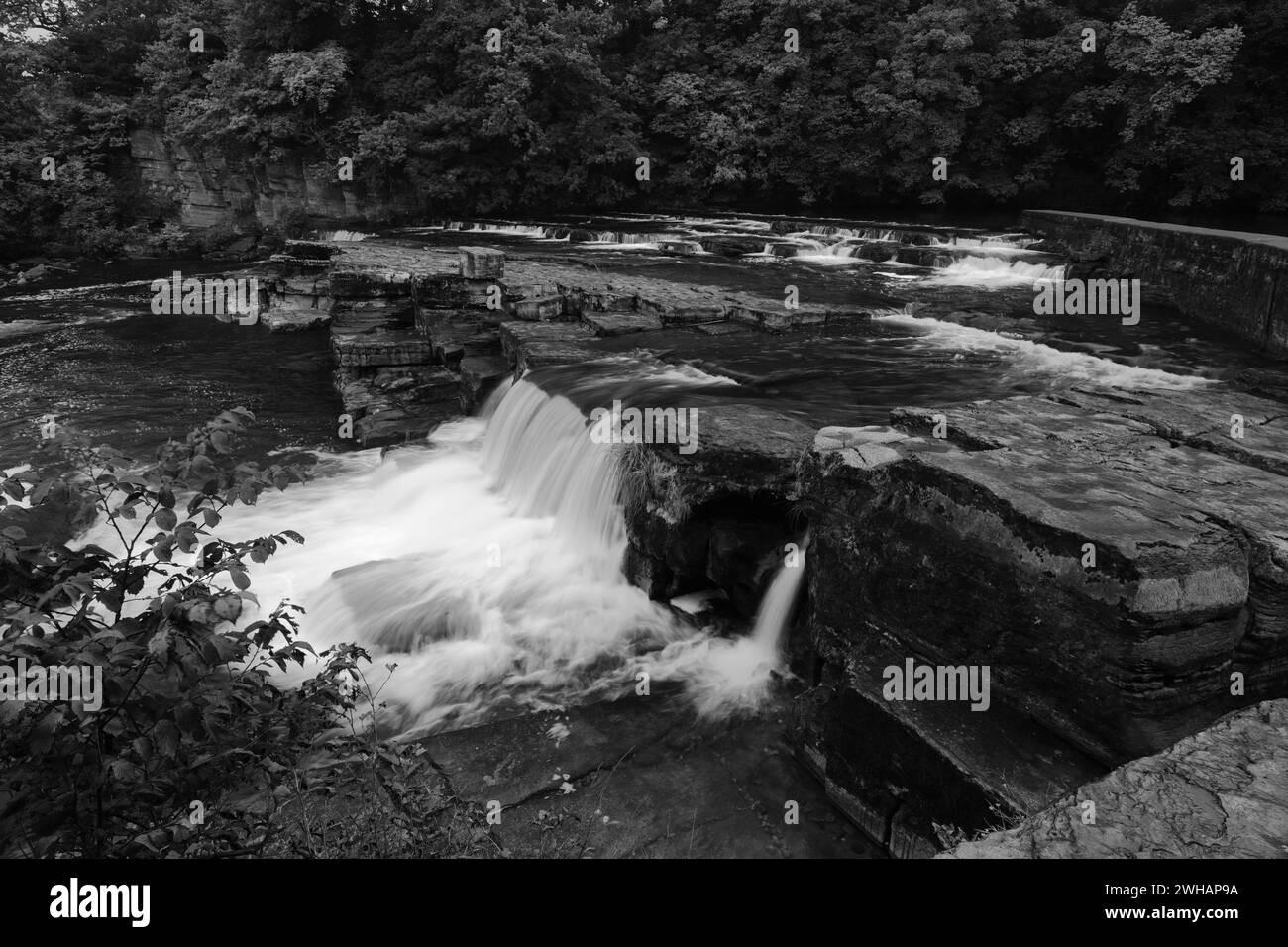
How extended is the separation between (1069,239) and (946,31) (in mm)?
10635

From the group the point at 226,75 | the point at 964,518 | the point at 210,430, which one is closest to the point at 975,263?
the point at 964,518

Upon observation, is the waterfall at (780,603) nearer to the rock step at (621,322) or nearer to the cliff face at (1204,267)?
the rock step at (621,322)

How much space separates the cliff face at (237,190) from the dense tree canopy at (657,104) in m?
0.52

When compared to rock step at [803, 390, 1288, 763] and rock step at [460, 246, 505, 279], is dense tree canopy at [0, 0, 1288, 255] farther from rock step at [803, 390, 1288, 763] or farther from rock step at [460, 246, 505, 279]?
rock step at [803, 390, 1288, 763]

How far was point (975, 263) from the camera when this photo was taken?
14.6m

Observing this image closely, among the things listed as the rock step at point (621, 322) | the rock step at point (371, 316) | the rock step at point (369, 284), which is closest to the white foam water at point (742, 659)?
the rock step at point (621, 322)

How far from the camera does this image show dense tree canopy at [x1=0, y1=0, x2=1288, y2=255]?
70.0 ft

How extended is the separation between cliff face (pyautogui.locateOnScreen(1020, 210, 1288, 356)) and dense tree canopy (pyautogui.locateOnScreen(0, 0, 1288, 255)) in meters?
9.88

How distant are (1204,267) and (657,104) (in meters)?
21.3

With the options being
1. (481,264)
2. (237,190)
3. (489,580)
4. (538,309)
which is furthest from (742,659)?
(237,190)

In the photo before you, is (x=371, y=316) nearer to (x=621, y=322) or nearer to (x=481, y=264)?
(x=481, y=264)

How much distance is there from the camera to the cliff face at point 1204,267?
9.05 metres

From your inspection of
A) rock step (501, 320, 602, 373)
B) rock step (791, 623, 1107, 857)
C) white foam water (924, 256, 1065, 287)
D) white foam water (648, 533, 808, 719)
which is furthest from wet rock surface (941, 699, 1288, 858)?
white foam water (924, 256, 1065, 287)
